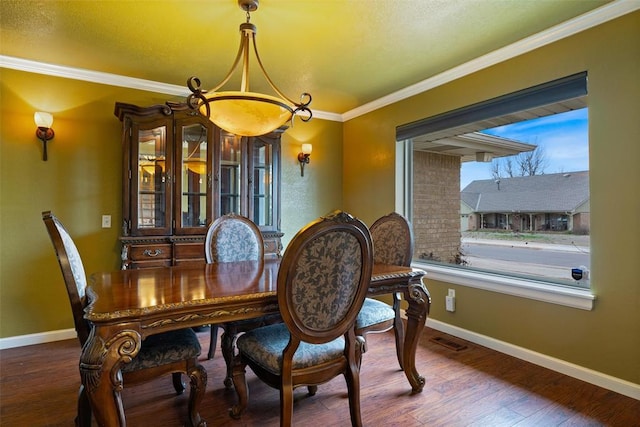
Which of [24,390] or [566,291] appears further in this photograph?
[566,291]

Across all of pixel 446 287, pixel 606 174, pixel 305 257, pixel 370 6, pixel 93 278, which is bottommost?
pixel 446 287

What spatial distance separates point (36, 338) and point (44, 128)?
5.86ft

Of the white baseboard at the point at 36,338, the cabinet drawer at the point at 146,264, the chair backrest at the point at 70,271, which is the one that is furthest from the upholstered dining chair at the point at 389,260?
the white baseboard at the point at 36,338

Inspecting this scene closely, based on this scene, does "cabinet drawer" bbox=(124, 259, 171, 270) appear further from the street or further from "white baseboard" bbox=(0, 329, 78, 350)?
the street

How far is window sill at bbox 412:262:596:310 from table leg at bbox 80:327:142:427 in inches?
101

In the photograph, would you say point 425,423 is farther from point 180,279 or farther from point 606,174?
point 606,174

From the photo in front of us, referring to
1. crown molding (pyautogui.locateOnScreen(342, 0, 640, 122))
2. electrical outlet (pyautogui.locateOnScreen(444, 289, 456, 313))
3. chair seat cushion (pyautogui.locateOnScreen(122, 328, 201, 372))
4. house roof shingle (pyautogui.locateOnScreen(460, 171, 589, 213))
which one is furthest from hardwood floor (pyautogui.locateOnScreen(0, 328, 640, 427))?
crown molding (pyautogui.locateOnScreen(342, 0, 640, 122))

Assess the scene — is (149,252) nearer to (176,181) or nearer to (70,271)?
(176,181)

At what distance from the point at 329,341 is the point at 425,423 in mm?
775

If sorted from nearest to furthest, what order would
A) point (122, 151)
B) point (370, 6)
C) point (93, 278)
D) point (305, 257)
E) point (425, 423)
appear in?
point (305, 257), point (425, 423), point (93, 278), point (370, 6), point (122, 151)

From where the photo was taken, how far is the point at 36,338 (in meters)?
2.98

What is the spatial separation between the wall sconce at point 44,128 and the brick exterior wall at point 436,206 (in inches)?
135

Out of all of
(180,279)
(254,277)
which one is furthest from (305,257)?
(180,279)

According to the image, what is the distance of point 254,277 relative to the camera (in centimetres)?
198
